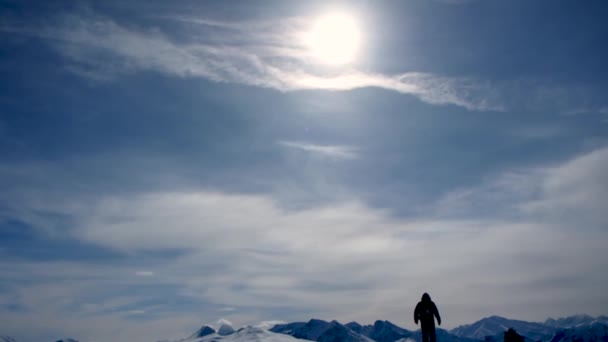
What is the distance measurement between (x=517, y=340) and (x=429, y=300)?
1126 centimetres

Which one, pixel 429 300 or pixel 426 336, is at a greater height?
pixel 429 300

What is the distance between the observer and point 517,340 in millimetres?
36031

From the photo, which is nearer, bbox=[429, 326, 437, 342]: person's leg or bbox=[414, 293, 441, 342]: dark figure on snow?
bbox=[429, 326, 437, 342]: person's leg

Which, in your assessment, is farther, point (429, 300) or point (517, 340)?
point (517, 340)

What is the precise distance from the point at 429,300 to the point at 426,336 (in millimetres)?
2197

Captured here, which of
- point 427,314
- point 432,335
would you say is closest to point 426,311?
point 427,314

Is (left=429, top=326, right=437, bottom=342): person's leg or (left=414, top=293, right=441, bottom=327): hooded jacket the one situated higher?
(left=414, top=293, right=441, bottom=327): hooded jacket

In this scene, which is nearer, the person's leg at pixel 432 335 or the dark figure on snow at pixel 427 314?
the person's leg at pixel 432 335

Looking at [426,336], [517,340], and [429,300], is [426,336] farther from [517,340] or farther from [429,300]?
[517,340]

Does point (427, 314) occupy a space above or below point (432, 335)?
above

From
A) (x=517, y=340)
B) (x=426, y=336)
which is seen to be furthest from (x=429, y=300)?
(x=517, y=340)

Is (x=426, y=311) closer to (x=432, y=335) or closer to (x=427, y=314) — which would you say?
(x=427, y=314)

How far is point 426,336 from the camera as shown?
1166 inches

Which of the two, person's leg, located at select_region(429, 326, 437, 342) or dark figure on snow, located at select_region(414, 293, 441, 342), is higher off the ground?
dark figure on snow, located at select_region(414, 293, 441, 342)
